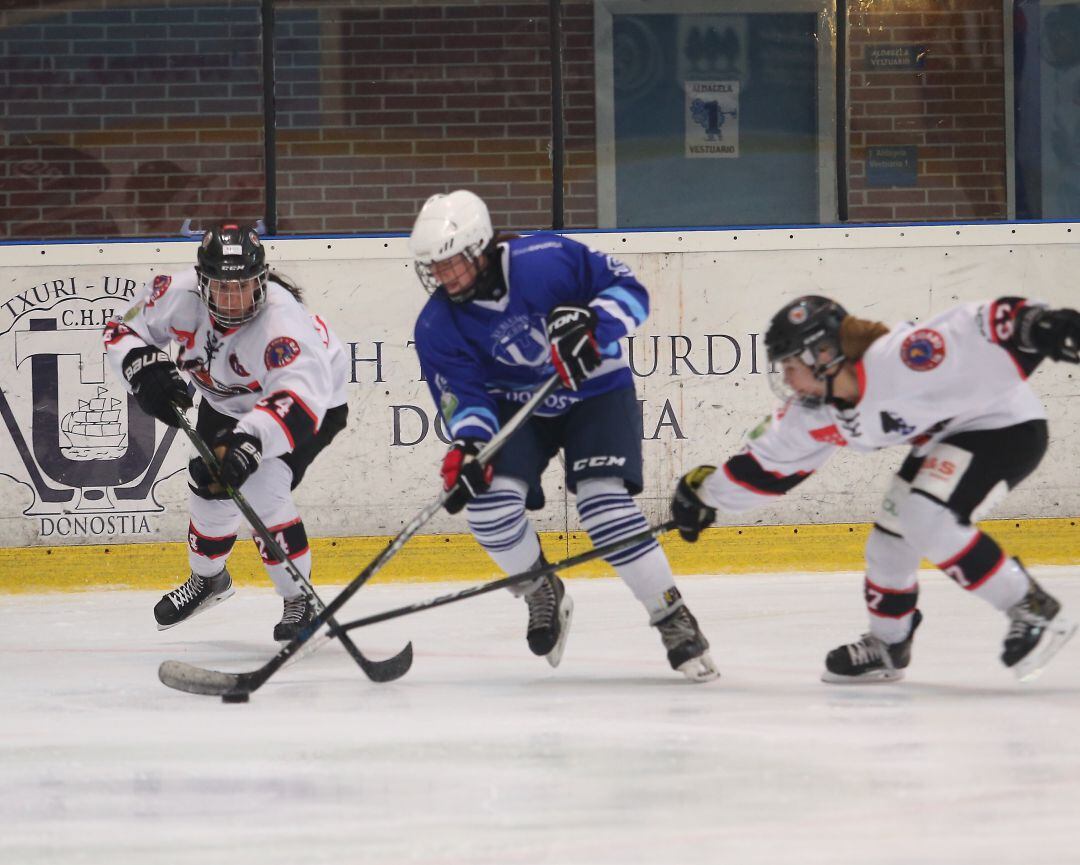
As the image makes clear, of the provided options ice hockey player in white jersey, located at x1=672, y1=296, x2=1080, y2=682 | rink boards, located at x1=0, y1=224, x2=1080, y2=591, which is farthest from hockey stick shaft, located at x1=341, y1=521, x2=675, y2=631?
rink boards, located at x1=0, y1=224, x2=1080, y2=591

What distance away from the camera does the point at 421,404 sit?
4738 mm

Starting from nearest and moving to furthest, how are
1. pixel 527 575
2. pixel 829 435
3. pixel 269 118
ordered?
pixel 829 435 → pixel 527 575 → pixel 269 118

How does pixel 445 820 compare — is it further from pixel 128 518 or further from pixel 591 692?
pixel 128 518

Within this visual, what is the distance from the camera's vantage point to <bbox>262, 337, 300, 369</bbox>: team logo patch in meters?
3.35

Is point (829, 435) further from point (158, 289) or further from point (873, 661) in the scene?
point (158, 289)

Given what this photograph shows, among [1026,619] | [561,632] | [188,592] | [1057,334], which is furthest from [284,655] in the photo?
[1057,334]

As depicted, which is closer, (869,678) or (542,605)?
(869,678)

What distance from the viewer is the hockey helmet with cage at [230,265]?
3.29 m

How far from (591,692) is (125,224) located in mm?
3008

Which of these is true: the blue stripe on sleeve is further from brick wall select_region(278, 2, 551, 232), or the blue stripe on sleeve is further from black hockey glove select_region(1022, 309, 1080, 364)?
brick wall select_region(278, 2, 551, 232)

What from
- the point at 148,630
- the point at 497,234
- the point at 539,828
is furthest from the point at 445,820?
the point at 148,630

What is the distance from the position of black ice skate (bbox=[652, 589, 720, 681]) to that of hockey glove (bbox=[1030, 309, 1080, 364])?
0.85m

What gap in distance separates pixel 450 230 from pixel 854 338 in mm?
786

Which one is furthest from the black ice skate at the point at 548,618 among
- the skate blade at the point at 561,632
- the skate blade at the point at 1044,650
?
the skate blade at the point at 1044,650
